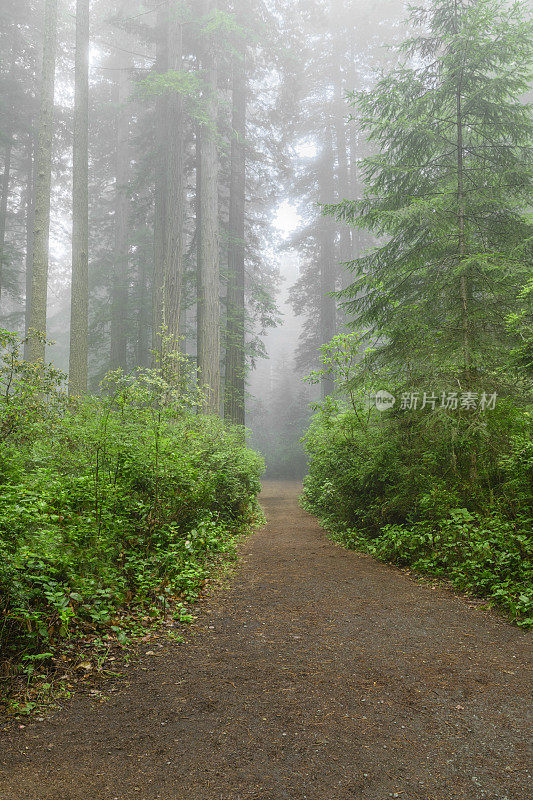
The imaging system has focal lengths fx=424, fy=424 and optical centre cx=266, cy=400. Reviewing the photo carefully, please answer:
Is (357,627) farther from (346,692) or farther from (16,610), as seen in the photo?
(16,610)

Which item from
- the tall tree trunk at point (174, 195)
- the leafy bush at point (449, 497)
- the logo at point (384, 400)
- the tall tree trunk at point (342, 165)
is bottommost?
the leafy bush at point (449, 497)

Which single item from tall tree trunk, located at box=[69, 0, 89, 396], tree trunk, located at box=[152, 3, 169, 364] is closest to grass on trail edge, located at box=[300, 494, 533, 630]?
tree trunk, located at box=[152, 3, 169, 364]

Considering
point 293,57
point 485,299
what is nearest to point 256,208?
point 293,57

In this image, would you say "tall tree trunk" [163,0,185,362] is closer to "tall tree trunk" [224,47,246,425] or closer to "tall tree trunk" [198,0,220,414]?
"tall tree trunk" [198,0,220,414]

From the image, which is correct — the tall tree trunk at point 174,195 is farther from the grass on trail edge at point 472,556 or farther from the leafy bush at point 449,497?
the grass on trail edge at point 472,556

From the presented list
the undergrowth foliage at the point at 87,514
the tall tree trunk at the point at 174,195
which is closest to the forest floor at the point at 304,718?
the undergrowth foliage at the point at 87,514

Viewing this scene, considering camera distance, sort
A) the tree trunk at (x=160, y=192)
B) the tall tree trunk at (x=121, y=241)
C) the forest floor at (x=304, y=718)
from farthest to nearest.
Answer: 1. the tall tree trunk at (x=121, y=241)
2. the tree trunk at (x=160, y=192)
3. the forest floor at (x=304, y=718)

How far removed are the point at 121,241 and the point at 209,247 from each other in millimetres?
9124

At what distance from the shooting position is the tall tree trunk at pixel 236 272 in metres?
14.1

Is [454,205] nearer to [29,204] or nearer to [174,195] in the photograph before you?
[174,195]

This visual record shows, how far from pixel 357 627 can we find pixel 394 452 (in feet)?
10.9

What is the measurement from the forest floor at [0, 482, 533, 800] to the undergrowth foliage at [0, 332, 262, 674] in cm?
57

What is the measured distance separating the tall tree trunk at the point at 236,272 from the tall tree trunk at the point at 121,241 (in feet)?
14.9

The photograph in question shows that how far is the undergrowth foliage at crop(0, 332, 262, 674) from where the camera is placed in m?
2.83
